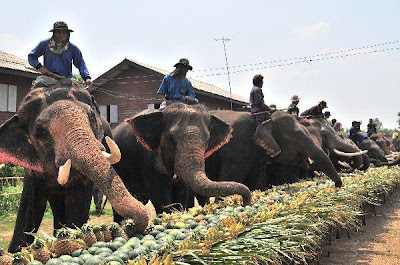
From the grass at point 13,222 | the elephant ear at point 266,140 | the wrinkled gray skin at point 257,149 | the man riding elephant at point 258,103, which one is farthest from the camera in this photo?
the grass at point 13,222

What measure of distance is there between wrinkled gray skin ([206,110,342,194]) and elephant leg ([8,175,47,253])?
3.98m

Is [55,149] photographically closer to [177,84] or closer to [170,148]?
[170,148]

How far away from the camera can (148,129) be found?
7.17 m

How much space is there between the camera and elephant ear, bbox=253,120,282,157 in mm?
9023

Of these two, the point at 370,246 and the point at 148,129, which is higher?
the point at 148,129

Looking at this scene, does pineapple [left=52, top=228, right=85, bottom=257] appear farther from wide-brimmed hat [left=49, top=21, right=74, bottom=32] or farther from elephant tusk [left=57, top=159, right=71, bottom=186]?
wide-brimmed hat [left=49, top=21, right=74, bottom=32]

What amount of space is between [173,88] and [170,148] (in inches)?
66.9

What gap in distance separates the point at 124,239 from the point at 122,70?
25.6m

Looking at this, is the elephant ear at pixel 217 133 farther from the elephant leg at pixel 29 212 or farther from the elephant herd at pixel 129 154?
the elephant leg at pixel 29 212

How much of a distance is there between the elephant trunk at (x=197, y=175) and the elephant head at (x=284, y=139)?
2.99 metres

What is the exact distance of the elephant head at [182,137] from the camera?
5.93 m

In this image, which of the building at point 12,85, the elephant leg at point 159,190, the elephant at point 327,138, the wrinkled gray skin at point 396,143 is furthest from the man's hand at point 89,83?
the wrinkled gray skin at point 396,143

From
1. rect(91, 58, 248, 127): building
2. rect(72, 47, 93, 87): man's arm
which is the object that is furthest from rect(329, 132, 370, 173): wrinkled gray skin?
rect(91, 58, 248, 127): building

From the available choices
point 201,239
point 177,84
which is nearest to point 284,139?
point 177,84
